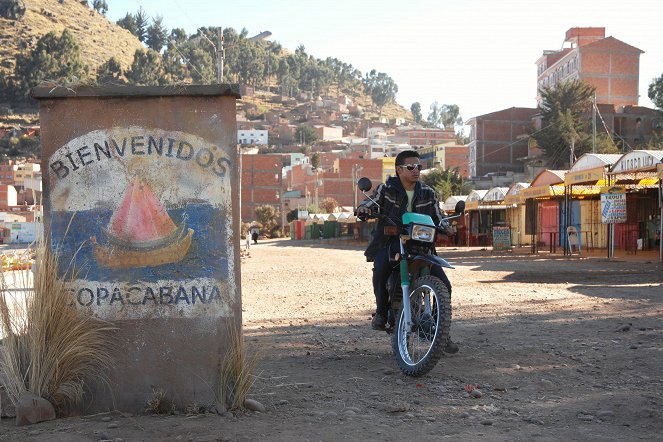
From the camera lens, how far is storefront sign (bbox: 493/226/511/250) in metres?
31.4

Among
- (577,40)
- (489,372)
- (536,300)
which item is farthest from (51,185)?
(577,40)

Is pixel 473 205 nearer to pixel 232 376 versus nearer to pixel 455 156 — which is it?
pixel 232 376

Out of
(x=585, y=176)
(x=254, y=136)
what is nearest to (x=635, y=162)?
(x=585, y=176)

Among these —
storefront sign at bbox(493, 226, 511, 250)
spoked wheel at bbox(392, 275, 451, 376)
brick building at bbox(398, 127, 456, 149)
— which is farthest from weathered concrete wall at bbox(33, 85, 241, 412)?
brick building at bbox(398, 127, 456, 149)

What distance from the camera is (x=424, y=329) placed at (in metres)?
5.62

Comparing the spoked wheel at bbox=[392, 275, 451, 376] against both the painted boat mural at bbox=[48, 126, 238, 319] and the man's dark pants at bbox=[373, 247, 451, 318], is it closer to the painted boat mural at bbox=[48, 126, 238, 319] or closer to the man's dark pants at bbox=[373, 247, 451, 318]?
the man's dark pants at bbox=[373, 247, 451, 318]

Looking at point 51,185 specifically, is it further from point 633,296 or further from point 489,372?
point 633,296

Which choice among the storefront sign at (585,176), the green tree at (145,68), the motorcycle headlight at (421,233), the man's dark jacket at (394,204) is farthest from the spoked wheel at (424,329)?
the green tree at (145,68)

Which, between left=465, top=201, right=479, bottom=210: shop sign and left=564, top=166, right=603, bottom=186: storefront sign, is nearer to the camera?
left=564, top=166, right=603, bottom=186: storefront sign

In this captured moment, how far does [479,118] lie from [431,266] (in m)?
83.4

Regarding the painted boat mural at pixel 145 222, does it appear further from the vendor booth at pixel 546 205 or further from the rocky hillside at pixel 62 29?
the rocky hillside at pixel 62 29

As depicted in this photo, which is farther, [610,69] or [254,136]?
[254,136]

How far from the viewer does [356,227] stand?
67.2 meters

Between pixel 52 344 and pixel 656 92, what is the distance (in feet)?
284
